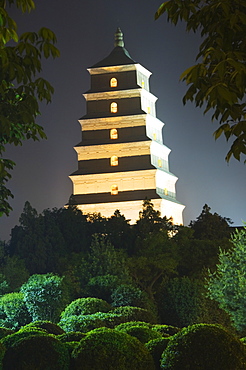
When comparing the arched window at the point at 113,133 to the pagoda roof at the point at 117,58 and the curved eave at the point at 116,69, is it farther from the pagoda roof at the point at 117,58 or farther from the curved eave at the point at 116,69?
the pagoda roof at the point at 117,58

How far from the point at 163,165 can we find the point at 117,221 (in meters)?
16.2

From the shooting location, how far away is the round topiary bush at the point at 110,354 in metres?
10.1

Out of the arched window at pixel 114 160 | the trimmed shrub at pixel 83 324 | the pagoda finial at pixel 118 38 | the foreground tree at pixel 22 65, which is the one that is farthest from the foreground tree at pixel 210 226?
the foreground tree at pixel 22 65

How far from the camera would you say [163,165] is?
182 ft

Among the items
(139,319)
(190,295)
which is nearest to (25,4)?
(139,319)

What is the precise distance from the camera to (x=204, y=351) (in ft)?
32.1

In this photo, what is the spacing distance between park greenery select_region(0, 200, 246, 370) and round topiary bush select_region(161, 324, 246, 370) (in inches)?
0.7

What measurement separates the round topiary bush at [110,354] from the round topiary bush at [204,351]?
0.43 metres

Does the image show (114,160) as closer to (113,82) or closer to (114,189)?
(114,189)

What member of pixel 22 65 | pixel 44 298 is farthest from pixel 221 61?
pixel 44 298

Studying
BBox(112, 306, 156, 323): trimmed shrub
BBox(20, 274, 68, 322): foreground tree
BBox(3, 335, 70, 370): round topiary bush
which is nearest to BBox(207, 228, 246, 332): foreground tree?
BBox(112, 306, 156, 323): trimmed shrub

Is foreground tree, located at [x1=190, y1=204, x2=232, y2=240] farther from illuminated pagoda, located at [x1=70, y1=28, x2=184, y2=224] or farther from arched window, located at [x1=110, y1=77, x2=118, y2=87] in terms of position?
arched window, located at [x1=110, y1=77, x2=118, y2=87]

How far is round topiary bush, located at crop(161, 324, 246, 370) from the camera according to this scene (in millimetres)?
9672

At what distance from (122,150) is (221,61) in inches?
1920
